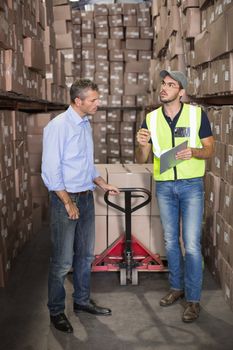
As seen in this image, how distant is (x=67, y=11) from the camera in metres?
8.98

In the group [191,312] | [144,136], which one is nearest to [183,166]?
[144,136]

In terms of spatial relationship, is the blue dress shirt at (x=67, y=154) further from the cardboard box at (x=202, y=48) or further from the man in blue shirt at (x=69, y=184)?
the cardboard box at (x=202, y=48)

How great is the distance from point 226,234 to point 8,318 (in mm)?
1954

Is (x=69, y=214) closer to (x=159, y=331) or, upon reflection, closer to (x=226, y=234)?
(x=159, y=331)

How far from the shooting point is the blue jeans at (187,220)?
11.8 feet

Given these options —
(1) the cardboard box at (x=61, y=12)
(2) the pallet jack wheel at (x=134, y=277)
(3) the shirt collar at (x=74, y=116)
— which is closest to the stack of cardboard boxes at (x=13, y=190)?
(2) the pallet jack wheel at (x=134, y=277)

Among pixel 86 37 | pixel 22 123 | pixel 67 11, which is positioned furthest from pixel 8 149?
pixel 86 37

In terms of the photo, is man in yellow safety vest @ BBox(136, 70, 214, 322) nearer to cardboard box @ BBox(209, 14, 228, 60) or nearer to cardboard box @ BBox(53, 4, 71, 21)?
cardboard box @ BBox(209, 14, 228, 60)

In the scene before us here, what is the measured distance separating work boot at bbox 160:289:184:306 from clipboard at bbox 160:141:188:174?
1111 mm

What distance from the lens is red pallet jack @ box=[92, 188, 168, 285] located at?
4.30m

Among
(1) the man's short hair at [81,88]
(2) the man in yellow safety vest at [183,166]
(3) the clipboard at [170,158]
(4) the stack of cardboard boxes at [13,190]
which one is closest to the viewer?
(1) the man's short hair at [81,88]

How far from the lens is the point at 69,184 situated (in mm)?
3299

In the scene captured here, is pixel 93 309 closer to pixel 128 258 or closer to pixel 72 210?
pixel 128 258

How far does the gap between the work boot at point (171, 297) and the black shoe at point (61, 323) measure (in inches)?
35.0
